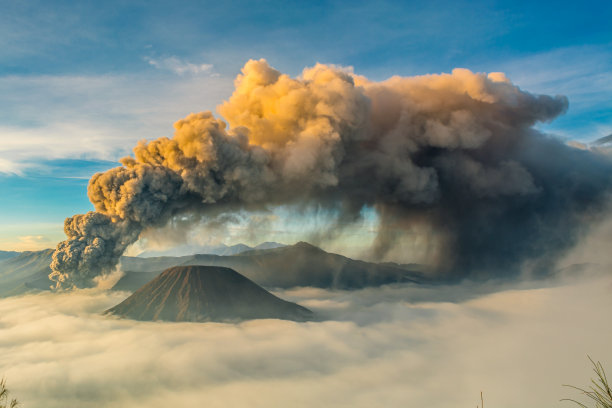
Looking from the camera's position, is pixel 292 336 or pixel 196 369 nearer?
pixel 196 369

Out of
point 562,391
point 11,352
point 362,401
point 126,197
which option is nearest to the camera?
point 126,197

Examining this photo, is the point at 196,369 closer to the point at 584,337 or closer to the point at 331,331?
the point at 331,331

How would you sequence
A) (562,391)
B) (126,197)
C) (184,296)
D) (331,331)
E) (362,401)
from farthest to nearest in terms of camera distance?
(331,331) < (562,391) < (184,296) < (362,401) < (126,197)

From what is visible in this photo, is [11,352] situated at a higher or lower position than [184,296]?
lower

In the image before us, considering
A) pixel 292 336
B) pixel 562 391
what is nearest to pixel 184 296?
pixel 292 336

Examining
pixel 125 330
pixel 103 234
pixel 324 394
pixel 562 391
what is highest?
pixel 103 234

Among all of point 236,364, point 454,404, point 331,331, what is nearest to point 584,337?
point 454,404
